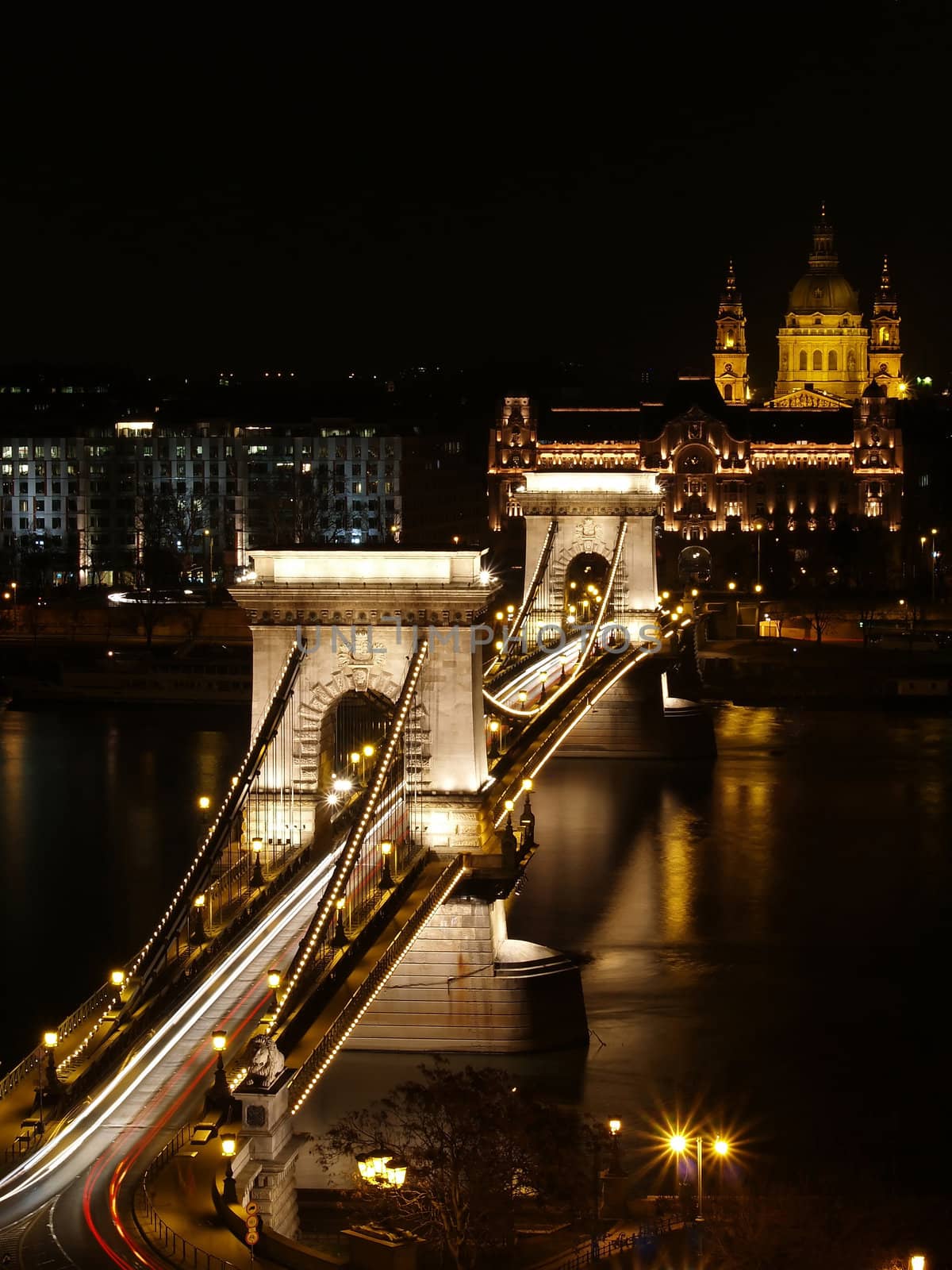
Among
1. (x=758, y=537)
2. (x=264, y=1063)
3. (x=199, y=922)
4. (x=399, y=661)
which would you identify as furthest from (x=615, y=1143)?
(x=758, y=537)

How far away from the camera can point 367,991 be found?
16.9 m

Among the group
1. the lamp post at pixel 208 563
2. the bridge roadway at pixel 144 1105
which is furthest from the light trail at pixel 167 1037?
the lamp post at pixel 208 563

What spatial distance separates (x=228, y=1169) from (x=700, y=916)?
50.8 feet

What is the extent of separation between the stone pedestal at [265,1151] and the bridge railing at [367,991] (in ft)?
1.42

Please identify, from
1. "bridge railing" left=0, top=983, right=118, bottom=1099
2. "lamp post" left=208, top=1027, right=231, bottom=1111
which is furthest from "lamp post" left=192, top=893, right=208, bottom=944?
"lamp post" left=208, top=1027, right=231, bottom=1111

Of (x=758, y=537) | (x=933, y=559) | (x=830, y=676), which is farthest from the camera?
(x=758, y=537)

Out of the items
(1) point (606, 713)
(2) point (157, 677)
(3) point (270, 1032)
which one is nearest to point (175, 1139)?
(3) point (270, 1032)

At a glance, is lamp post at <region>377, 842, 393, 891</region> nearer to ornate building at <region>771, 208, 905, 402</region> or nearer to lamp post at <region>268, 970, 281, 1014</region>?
lamp post at <region>268, 970, 281, 1014</region>

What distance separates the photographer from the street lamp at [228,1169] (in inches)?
536

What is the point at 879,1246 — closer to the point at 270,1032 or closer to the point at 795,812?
the point at 270,1032

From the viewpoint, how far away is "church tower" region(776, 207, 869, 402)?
347 ft

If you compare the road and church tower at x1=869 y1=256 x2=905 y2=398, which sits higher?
church tower at x1=869 y1=256 x2=905 y2=398

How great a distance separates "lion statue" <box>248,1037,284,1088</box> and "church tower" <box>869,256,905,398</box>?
301 ft

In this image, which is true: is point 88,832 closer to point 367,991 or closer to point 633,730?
point 633,730
